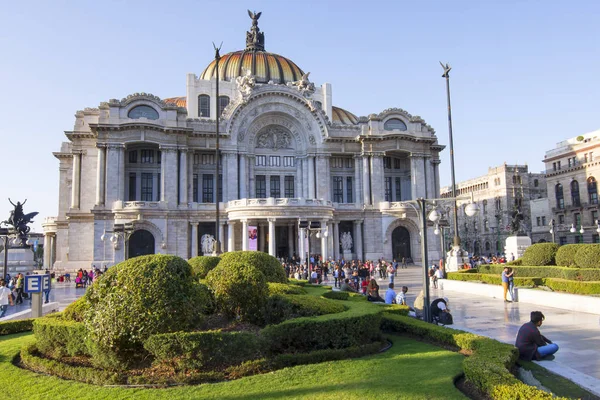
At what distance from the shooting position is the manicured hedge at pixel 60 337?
10727 millimetres

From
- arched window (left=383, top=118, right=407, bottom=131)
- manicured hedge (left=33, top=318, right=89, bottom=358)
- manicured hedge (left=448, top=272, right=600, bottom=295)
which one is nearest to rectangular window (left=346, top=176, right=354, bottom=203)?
arched window (left=383, top=118, right=407, bottom=131)

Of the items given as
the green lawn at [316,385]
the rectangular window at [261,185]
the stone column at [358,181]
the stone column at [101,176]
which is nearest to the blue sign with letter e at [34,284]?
the green lawn at [316,385]

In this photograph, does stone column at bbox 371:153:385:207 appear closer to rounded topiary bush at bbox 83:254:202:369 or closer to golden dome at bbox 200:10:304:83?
golden dome at bbox 200:10:304:83

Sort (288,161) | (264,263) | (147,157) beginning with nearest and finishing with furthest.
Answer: (264,263), (147,157), (288,161)

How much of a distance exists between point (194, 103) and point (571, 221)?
55251 mm

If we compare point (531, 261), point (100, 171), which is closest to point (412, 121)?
point (531, 261)

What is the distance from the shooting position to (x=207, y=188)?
56375 millimetres

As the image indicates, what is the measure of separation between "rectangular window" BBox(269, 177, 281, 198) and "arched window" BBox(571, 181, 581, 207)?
139ft

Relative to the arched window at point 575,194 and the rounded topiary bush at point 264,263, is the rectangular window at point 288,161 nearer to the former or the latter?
the arched window at point 575,194

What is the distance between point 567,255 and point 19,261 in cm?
3934

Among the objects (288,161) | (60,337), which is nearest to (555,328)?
(60,337)

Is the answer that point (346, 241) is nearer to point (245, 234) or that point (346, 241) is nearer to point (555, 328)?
point (245, 234)

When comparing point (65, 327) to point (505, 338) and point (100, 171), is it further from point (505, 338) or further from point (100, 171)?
A: point (100, 171)

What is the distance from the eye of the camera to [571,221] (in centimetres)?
6681
